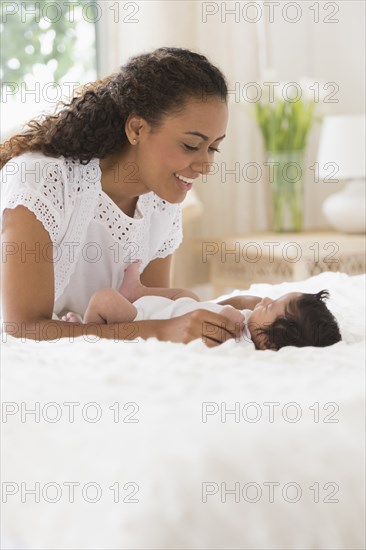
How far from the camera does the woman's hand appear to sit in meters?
1.45

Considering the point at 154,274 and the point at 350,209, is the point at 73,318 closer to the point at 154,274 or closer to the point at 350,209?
the point at 154,274

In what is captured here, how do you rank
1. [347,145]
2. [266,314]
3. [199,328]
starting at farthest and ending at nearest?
[347,145]
[266,314]
[199,328]

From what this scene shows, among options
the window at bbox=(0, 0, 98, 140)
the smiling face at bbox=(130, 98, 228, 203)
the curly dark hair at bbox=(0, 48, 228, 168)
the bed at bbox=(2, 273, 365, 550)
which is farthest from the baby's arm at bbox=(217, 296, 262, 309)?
the window at bbox=(0, 0, 98, 140)

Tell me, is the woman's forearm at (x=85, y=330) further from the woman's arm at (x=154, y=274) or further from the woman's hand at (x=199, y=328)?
the woman's arm at (x=154, y=274)

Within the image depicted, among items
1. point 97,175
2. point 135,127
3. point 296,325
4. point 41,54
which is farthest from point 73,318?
point 41,54

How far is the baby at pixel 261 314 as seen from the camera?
1.53 metres

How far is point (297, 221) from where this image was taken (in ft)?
13.2

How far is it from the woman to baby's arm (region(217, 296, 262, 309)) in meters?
0.27

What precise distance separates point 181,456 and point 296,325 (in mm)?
666

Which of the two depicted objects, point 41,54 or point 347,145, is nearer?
point 347,145

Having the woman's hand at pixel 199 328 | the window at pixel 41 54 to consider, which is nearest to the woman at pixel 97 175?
the woman's hand at pixel 199 328

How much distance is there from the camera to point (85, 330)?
1.58 m

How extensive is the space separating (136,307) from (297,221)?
7.88 feet

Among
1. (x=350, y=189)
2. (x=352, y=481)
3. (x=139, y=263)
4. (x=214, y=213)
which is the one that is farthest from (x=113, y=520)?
(x=214, y=213)
